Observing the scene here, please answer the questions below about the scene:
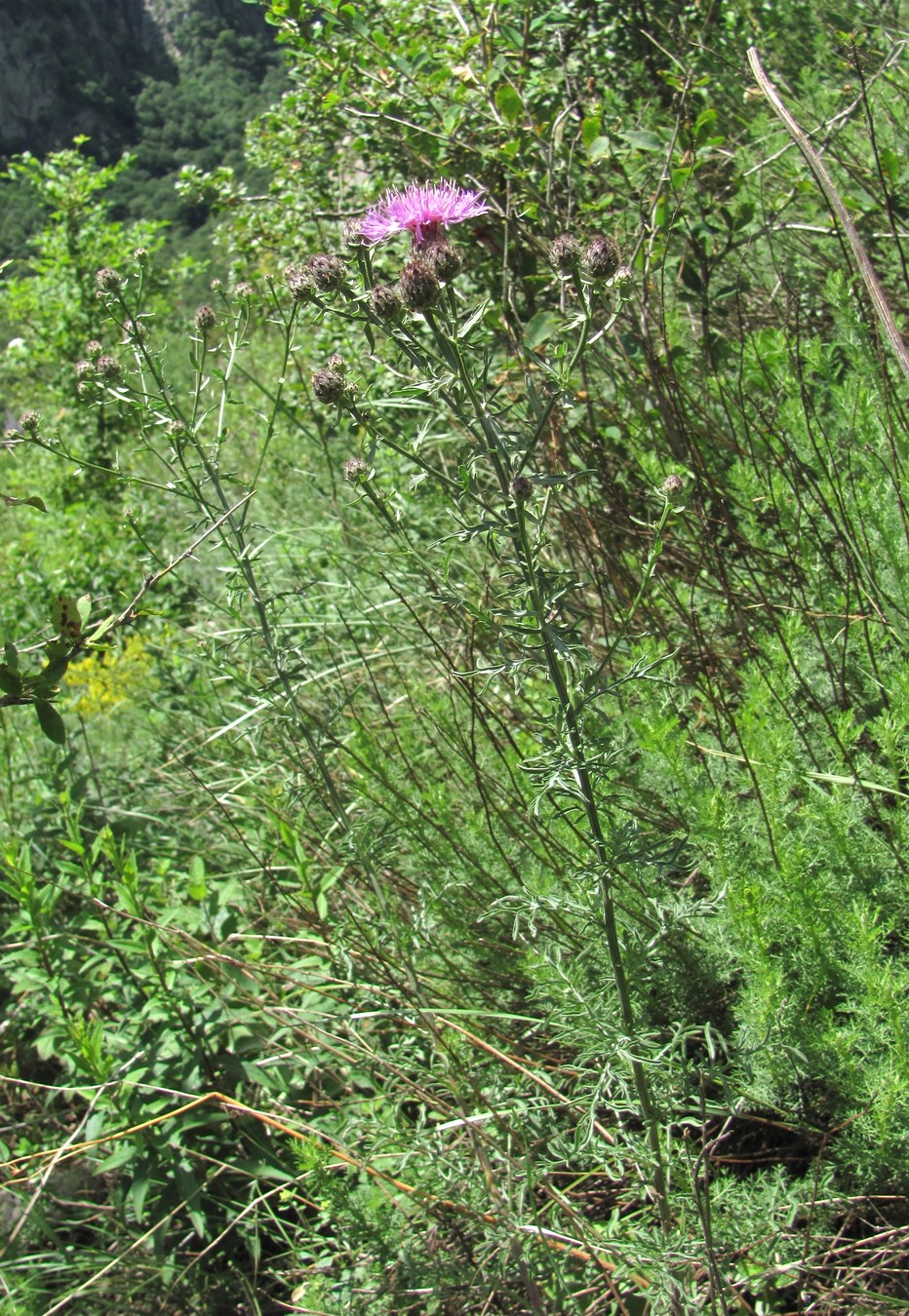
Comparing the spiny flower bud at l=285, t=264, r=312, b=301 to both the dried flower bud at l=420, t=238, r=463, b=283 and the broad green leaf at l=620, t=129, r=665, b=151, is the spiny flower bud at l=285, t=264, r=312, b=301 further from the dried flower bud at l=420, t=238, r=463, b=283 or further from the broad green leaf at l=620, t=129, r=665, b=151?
the broad green leaf at l=620, t=129, r=665, b=151

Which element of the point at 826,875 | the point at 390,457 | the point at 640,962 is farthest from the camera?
the point at 390,457

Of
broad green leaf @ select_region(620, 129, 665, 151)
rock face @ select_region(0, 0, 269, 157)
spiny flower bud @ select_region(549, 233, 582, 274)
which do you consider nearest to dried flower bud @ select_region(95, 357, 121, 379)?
spiny flower bud @ select_region(549, 233, 582, 274)

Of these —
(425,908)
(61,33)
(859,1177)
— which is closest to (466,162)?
(425,908)

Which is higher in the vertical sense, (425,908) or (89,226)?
(89,226)

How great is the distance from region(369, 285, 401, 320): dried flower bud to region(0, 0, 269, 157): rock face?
47598mm

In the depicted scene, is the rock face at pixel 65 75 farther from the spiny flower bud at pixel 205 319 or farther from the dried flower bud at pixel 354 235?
the dried flower bud at pixel 354 235

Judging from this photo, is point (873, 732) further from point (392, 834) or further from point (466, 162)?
point (466, 162)

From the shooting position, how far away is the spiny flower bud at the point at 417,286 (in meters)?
1.06

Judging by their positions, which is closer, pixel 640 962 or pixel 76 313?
pixel 640 962

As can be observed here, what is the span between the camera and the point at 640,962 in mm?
1370

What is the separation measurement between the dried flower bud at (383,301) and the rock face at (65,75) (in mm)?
47598

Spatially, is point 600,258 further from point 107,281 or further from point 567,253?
point 107,281

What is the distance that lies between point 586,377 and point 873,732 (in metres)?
1.13

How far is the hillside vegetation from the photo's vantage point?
1.39 m
